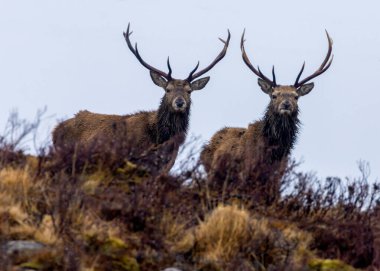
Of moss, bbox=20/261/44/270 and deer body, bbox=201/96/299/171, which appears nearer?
moss, bbox=20/261/44/270

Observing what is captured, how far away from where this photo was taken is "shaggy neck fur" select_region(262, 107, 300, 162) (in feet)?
59.6

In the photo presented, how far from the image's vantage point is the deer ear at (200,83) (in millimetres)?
19906

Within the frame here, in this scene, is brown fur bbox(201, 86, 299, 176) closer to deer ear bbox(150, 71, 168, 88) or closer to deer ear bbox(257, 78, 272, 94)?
deer ear bbox(257, 78, 272, 94)

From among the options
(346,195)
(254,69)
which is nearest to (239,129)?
(254,69)

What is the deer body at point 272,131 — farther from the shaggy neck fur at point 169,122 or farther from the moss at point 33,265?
the moss at point 33,265

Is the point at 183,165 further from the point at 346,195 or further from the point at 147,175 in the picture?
the point at 346,195

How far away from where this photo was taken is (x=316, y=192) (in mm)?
12141

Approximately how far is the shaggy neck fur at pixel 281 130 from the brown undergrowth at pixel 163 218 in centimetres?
576

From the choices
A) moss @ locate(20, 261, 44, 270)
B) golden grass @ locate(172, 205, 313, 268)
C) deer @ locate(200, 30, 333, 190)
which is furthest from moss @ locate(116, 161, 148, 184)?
deer @ locate(200, 30, 333, 190)

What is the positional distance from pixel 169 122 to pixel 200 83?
1.39m

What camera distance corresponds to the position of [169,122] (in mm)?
18938

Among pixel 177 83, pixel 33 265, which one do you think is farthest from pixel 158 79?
pixel 33 265

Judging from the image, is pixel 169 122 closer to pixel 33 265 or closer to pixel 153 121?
pixel 153 121

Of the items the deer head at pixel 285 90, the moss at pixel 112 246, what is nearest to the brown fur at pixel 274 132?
the deer head at pixel 285 90
